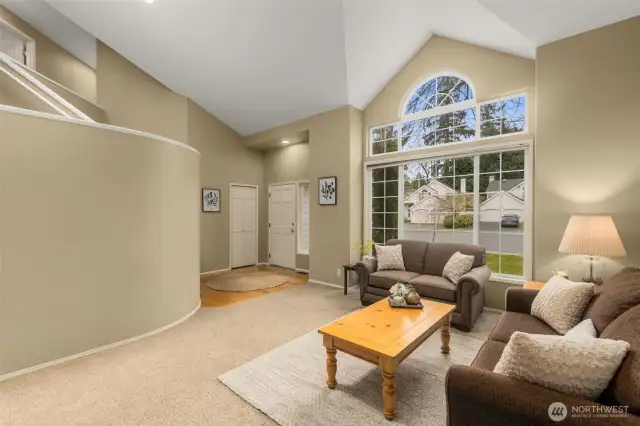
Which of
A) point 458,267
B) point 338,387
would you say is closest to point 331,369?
point 338,387

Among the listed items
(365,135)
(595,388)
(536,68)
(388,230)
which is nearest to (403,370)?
(595,388)

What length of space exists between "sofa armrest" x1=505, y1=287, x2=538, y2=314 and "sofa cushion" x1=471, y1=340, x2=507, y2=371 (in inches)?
31.7

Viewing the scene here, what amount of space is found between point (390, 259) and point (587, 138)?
260 centimetres

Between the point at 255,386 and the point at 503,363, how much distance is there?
173 centimetres

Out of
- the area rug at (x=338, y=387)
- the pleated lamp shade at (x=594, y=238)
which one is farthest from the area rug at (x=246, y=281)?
the pleated lamp shade at (x=594, y=238)

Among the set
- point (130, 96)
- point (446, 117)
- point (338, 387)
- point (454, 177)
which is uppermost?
point (130, 96)

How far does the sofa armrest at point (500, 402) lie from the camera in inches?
43.9

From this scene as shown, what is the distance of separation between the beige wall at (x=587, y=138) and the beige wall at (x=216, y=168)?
5.63 metres

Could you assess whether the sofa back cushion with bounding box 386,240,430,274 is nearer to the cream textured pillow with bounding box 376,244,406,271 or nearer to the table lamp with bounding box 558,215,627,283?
the cream textured pillow with bounding box 376,244,406,271

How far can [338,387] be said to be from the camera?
226cm

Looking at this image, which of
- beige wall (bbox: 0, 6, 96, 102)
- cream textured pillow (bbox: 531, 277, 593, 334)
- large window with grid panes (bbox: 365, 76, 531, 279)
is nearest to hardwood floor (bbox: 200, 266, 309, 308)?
large window with grid panes (bbox: 365, 76, 531, 279)

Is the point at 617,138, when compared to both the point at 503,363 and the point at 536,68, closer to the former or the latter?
the point at 536,68

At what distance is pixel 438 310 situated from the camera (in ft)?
8.86

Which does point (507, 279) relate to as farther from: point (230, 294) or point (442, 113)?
point (230, 294)
